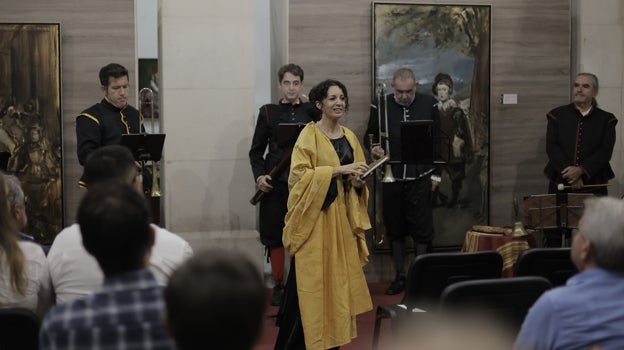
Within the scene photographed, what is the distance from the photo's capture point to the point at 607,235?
3.03 metres

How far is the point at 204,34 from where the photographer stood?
840 cm

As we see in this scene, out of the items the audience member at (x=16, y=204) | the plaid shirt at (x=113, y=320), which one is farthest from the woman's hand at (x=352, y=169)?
the plaid shirt at (x=113, y=320)

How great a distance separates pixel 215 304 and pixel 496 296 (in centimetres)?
214

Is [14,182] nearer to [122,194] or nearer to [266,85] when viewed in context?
[122,194]

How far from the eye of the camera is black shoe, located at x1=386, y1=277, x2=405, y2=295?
27.6 feet

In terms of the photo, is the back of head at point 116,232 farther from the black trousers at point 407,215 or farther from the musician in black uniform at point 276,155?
the black trousers at point 407,215

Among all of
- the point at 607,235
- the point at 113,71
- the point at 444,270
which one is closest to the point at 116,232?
the point at 607,235

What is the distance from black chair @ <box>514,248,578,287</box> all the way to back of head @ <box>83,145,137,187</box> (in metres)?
1.99

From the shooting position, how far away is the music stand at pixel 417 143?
6918 mm

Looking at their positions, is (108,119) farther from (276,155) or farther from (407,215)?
(407,215)

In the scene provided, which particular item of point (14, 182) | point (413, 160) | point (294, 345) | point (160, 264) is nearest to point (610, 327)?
point (160, 264)

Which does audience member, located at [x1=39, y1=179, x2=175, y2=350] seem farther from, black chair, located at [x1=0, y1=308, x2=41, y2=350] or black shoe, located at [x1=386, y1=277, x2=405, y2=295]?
black shoe, located at [x1=386, y1=277, x2=405, y2=295]

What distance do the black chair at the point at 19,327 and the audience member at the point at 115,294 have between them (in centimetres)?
100

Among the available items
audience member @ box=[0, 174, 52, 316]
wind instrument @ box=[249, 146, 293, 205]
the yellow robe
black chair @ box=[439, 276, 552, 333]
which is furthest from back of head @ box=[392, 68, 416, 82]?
audience member @ box=[0, 174, 52, 316]
